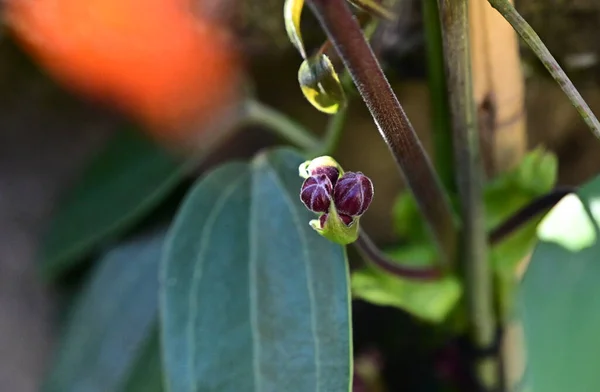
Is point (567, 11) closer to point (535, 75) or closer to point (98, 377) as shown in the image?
A: point (535, 75)

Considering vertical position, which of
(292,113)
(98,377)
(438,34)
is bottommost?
(98,377)

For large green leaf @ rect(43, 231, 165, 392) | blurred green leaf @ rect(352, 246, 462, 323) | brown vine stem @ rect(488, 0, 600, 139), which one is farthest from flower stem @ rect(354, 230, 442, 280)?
large green leaf @ rect(43, 231, 165, 392)

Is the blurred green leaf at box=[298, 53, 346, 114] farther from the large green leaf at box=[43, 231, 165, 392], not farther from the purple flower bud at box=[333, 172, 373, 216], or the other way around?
the large green leaf at box=[43, 231, 165, 392]

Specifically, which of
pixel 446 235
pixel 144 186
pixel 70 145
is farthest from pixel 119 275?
pixel 446 235

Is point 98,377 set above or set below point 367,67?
below

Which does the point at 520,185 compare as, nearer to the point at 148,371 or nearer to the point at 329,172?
the point at 329,172

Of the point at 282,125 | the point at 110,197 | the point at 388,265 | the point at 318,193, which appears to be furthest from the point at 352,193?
the point at 110,197
